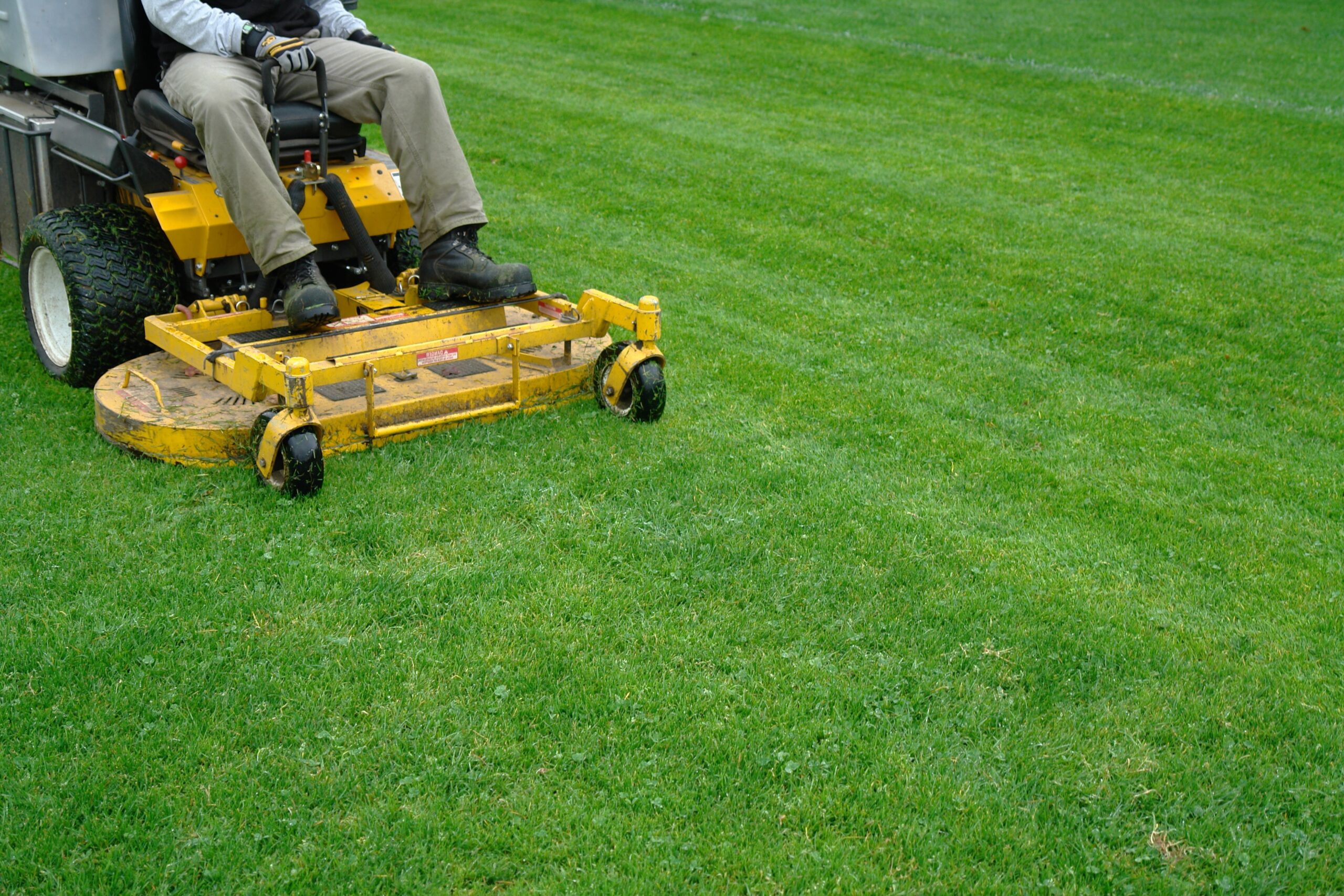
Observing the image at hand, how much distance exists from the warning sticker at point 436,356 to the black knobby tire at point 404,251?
1.59 m

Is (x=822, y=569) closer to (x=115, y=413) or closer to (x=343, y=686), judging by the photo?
(x=343, y=686)

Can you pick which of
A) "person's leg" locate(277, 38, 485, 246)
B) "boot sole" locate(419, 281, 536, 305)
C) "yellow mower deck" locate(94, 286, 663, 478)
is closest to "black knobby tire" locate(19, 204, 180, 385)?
"yellow mower deck" locate(94, 286, 663, 478)

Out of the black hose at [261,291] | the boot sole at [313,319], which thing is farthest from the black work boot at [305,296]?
the black hose at [261,291]

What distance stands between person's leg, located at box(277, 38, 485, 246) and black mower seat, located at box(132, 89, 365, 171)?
12 cm

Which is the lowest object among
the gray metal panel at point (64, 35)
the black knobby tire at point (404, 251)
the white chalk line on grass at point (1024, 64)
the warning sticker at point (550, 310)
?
the warning sticker at point (550, 310)

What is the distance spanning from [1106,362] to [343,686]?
4509mm

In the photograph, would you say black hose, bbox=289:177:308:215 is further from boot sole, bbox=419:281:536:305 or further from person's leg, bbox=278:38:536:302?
boot sole, bbox=419:281:536:305

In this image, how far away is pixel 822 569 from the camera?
4344mm

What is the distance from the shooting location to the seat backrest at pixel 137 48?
5.39m

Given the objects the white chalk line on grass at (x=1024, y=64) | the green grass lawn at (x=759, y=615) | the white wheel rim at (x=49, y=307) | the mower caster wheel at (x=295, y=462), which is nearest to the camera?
the green grass lawn at (x=759, y=615)

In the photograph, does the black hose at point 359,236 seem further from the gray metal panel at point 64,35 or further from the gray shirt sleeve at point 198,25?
the gray metal panel at point 64,35

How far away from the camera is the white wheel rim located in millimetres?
5734

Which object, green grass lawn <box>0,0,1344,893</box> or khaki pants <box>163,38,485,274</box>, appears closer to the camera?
green grass lawn <box>0,0,1344,893</box>

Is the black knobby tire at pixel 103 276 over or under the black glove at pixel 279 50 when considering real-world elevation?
under
